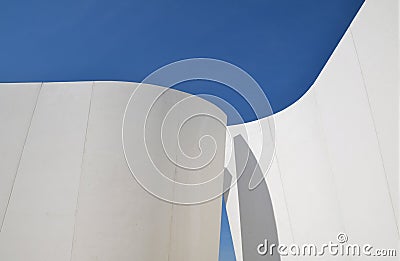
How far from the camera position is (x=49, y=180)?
6418mm

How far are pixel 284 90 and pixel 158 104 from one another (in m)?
4.85

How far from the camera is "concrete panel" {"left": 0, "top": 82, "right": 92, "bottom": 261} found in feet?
19.9

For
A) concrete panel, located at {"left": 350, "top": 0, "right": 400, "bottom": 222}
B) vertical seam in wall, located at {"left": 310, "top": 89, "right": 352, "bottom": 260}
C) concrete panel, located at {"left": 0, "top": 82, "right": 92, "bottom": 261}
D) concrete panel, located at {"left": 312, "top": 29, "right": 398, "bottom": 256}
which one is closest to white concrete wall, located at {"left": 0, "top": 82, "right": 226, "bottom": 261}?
concrete panel, located at {"left": 0, "top": 82, "right": 92, "bottom": 261}

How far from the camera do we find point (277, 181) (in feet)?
33.2

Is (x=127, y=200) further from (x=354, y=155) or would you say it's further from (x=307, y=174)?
(x=307, y=174)

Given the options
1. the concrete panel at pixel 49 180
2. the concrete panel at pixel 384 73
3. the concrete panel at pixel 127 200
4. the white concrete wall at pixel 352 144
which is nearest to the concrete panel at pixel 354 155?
the white concrete wall at pixel 352 144

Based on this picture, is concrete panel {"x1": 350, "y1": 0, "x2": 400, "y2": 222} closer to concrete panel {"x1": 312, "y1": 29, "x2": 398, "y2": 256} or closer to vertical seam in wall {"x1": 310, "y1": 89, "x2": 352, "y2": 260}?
concrete panel {"x1": 312, "y1": 29, "x2": 398, "y2": 256}

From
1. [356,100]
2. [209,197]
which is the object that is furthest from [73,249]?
[356,100]

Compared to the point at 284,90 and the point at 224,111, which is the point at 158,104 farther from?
the point at 284,90
